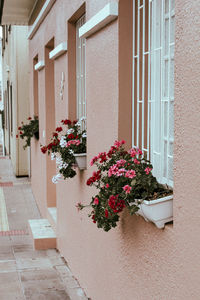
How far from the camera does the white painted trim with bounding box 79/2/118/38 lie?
3861 millimetres

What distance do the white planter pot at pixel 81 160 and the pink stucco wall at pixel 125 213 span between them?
0.15 metres

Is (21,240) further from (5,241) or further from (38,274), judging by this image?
(38,274)

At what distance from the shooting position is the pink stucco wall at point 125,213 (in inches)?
106

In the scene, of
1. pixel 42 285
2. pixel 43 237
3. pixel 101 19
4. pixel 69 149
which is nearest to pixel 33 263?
pixel 43 237

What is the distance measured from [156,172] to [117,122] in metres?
0.64

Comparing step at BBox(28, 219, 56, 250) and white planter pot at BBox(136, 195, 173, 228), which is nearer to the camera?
white planter pot at BBox(136, 195, 173, 228)

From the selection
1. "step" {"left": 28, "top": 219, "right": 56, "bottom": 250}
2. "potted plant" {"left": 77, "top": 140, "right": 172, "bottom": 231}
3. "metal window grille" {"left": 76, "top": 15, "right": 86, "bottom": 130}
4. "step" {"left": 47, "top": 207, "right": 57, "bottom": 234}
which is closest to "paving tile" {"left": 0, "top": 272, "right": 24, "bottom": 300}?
"step" {"left": 28, "top": 219, "right": 56, "bottom": 250}

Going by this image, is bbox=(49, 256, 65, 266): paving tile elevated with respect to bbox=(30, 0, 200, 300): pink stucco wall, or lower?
lower

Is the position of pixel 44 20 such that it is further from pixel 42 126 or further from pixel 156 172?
pixel 156 172

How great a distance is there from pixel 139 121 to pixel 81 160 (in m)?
1.51

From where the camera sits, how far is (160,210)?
2.98 m

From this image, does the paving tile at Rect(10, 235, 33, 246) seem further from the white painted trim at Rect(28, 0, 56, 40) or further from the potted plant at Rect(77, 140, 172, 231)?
the potted plant at Rect(77, 140, 172, 231)

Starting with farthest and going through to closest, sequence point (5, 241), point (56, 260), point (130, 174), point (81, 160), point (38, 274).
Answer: point (5, 241) < point (56, 260) < point (38, 274) < point (81, 160) < point (130, 174)

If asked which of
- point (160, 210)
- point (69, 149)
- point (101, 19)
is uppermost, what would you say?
point (101, 19)
